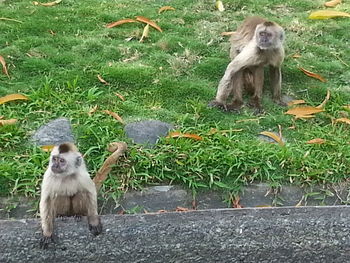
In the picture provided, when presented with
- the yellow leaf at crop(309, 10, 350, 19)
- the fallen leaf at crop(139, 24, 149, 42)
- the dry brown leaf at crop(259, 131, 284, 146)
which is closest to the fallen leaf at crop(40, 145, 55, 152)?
the dry brown leaf at crop(259, 131, 284, 146)

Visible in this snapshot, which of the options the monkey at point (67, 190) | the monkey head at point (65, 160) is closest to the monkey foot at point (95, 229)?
the monkey at point (67, 190)

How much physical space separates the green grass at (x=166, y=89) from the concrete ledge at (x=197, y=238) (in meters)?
0.62

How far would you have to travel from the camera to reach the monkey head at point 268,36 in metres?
6.62

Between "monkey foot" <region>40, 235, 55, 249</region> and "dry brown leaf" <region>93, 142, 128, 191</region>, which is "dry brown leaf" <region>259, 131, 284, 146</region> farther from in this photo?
"monkey foot" <region>40, 235, 55, 249</region>

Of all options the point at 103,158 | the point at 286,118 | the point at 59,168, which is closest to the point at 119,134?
the point at 103,158

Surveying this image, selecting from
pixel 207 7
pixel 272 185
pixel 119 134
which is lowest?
pixel 272 185

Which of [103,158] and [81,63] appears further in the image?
[81,63]

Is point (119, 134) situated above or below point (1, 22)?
below

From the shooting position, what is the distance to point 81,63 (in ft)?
22.9

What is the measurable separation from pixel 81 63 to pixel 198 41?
1317 mm

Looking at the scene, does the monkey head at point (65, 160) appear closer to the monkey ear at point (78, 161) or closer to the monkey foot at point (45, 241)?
the monkey ear at point (78, 161)

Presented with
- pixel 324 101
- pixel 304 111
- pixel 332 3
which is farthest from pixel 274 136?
pixel 332 3

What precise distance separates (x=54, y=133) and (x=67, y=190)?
0.98 metres

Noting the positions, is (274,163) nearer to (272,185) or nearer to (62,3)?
(272,185)
